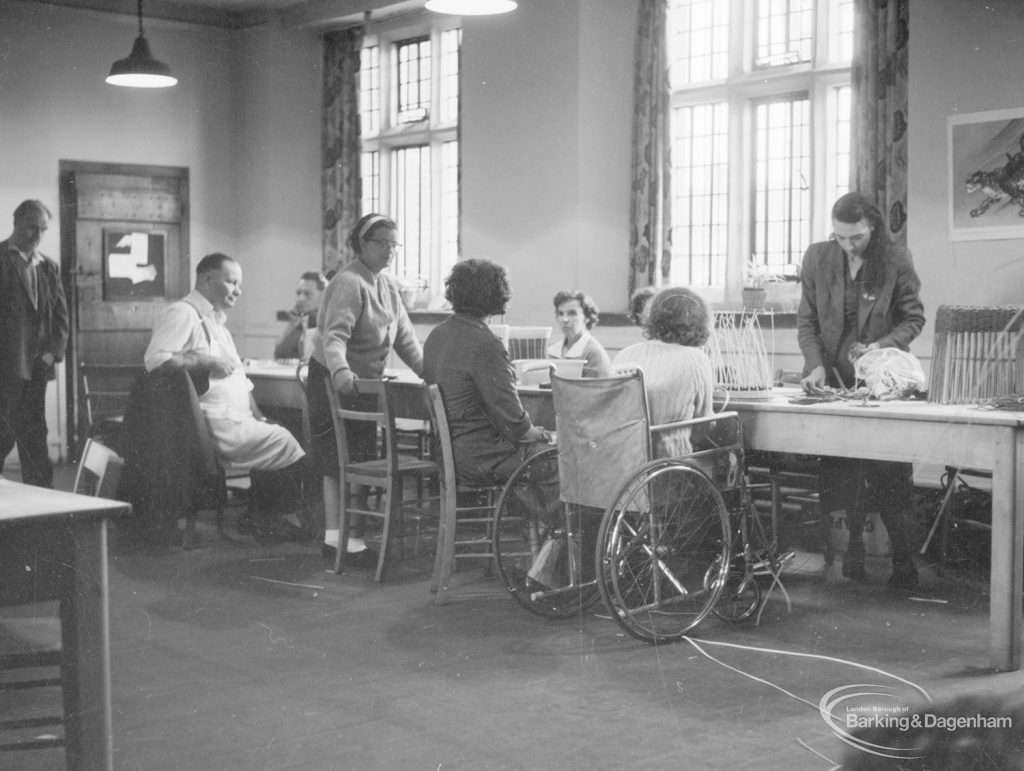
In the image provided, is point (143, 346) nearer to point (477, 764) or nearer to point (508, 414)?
point (508, 414)

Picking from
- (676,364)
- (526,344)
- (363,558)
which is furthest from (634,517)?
(526,344)

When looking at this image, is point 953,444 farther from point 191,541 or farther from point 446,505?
point 191,541

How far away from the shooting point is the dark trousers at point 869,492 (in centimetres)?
451

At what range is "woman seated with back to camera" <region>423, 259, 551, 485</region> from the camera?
4312mm

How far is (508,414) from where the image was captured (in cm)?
430

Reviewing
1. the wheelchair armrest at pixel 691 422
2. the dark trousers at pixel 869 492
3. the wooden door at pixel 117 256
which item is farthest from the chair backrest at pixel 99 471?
the wooden door at pixel 117 256

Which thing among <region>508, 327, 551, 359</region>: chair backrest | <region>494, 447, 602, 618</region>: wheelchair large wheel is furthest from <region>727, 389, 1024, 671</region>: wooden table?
<region>508, 327, 551, 359</region>: chair backrest

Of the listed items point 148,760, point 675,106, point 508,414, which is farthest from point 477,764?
point 675,106

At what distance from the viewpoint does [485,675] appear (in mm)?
3502

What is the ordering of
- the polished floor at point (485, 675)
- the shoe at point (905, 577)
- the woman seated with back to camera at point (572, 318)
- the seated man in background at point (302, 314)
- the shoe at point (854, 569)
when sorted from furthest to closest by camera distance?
the seated man in background at point (302, 314)
the woman seated with back to camera at point (572, 318)
the shoe at point (854, 569)
the shoe at point (905, 577)
the polished floor at point (485, 675)

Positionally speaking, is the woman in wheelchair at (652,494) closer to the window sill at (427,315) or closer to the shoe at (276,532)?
the shoe at (276,532)

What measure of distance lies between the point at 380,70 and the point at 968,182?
5.45 m

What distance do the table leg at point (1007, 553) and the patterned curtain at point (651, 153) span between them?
14.2 feet

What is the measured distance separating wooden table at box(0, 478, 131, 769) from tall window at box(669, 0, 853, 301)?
5.66 m
